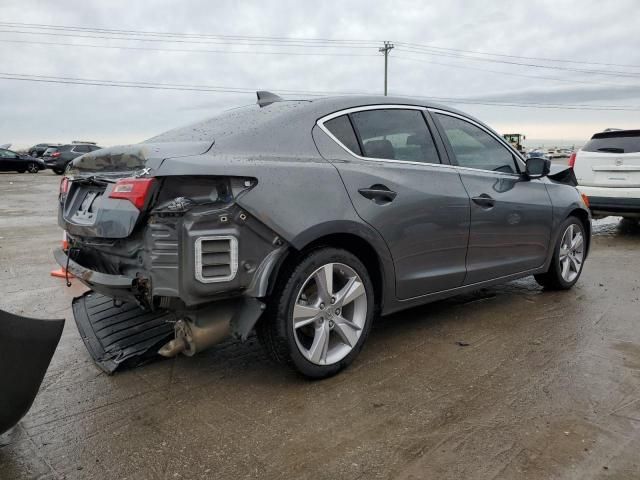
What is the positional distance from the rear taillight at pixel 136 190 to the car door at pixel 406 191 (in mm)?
1123

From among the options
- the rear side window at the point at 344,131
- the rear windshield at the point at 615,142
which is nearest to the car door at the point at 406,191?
the rear side window at the point at 344,131

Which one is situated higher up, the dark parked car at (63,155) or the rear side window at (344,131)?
the rear side window at (344,131)

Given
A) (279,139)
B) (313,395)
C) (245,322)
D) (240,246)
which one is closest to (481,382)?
(313,395)

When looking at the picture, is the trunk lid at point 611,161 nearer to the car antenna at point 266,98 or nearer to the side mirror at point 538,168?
the side mirror at point 538,168

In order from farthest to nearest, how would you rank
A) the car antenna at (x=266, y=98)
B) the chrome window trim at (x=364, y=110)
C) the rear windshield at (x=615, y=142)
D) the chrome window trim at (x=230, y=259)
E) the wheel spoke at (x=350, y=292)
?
the rear windshield at (x=615, y=142) < the car antenna at (x=266, y=98) < the chrome window trim at (x=364, y=110) < the wheel spoke at (x=350, y=292) < the chrome window trim at (x=230, y=259)

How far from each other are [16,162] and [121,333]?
31495mm

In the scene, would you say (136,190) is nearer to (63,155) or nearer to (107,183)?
(107,183)

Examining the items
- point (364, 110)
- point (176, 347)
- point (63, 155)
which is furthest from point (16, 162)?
point (176, 347)

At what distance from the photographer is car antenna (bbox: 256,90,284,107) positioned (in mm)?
3743

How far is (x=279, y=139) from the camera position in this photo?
10.2ft

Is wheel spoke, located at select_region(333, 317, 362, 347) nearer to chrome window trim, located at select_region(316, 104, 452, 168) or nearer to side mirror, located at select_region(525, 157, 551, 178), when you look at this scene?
chrome window trim, located at select_region(316, 104, 452, 168)

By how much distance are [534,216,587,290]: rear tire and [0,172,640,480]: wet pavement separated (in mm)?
685

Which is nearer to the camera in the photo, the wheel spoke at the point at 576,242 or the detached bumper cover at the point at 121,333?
the detached bumper cover at the point at 121,333

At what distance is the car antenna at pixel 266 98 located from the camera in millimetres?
3743
